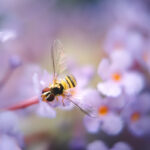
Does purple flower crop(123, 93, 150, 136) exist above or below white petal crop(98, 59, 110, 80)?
below

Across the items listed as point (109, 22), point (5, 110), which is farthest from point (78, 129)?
point (109, 22)

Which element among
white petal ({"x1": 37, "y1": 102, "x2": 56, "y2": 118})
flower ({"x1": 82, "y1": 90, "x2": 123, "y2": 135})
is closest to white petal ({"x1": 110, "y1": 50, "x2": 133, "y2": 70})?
flower ({"x1": 82, "y1": 90, "x2": 123, "y2": 135})

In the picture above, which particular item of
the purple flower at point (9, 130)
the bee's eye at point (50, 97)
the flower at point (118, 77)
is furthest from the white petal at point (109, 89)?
the purple flower at point (9, 130)

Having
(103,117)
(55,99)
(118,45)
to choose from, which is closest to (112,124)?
(103,117)

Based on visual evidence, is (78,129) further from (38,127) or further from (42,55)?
(42,55)

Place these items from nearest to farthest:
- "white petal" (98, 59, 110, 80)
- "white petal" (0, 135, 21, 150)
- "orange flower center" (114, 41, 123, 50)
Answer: "white petal" (0, 135, 21, 150), "white petal" (98, 59, 110, 80), "orange flower center" (114, 41, 123, 50)

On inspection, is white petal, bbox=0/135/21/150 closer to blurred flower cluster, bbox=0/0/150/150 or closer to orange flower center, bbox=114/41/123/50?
blurred flower cluster, bbox=0/0/150/150

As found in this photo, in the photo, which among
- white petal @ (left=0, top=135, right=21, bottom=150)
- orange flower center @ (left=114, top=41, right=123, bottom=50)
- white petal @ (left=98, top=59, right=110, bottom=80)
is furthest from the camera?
orange flower center @ (left=114, top=41, right=123, bottom=50)

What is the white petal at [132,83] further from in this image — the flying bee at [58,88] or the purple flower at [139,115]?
the flying bee at [58,88]
